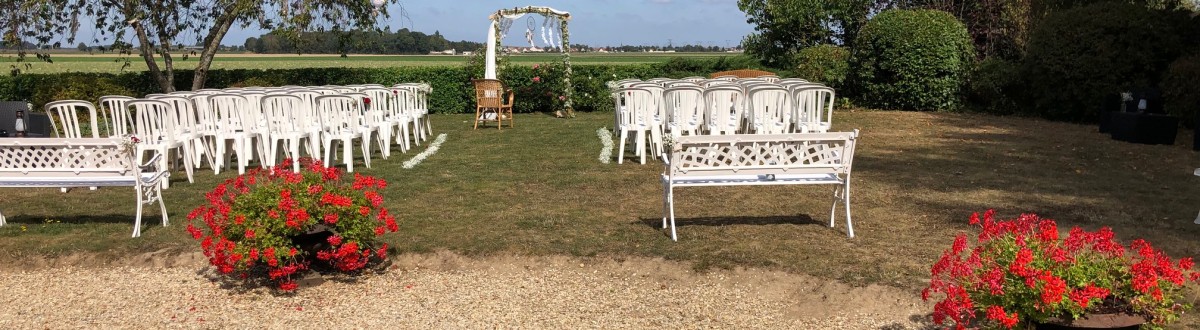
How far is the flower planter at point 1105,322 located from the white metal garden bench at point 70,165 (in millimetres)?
5500

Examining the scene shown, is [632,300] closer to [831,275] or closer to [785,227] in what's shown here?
[831,275]

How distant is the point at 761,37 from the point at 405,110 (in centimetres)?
1270

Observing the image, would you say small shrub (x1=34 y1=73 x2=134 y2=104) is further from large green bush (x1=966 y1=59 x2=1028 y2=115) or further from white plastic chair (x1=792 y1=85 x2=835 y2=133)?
large green bush (x1=966 y1=59 x2=1028 y2=115)

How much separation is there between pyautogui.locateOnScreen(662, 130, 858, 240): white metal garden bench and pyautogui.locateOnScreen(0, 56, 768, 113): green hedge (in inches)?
540

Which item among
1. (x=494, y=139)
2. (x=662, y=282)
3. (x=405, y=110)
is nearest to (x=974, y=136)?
(x=494, y=139)

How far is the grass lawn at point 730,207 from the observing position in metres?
6.18

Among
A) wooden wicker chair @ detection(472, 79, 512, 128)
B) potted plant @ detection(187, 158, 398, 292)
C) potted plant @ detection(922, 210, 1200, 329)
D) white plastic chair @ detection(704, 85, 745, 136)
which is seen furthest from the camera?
wooden wicker chair @ detection(472, 79, 512, 128)

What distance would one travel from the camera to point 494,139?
14219mm

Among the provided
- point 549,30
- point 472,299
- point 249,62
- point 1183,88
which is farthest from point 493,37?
point 249,62

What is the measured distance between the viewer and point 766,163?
21.5ft

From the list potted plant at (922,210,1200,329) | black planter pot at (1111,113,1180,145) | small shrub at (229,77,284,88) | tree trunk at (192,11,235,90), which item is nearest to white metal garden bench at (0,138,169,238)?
potted plant at (922,210,1200,329)

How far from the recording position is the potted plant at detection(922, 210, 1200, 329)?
349cm

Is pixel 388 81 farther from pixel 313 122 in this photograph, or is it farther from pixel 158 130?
pixel 158 130

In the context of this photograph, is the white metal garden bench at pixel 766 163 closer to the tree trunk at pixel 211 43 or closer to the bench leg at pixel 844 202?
the bench leg at pixel 844 202
